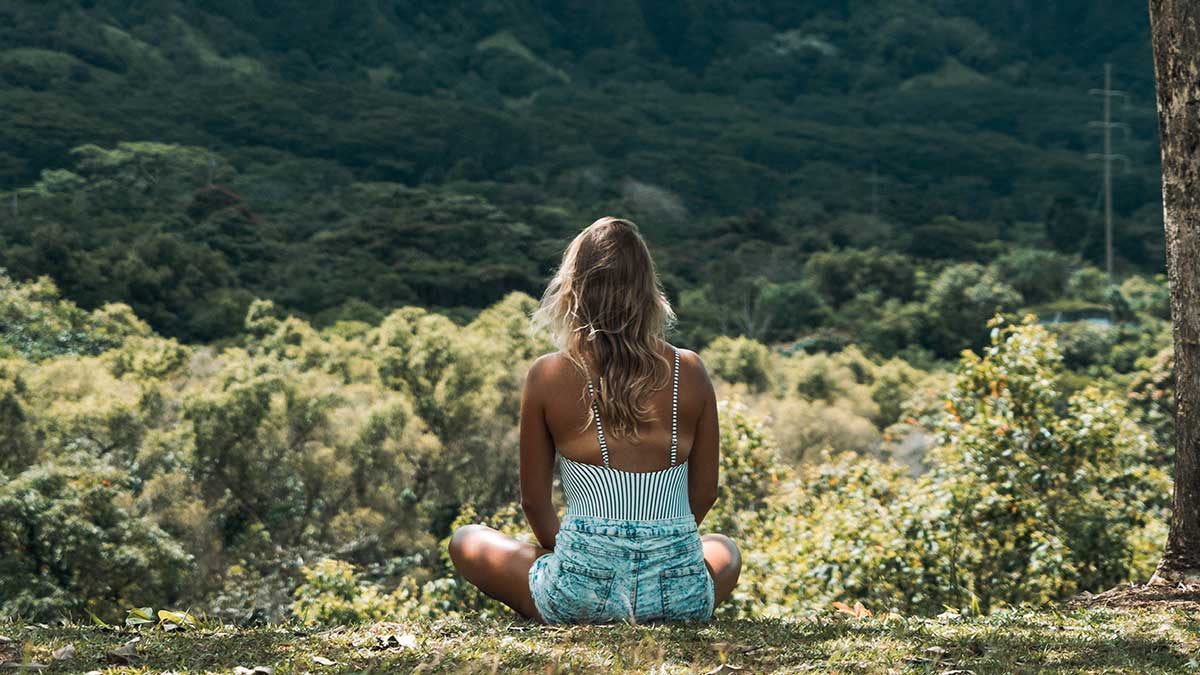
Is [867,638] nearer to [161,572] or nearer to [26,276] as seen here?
[161,572]

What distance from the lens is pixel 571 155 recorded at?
10131cm

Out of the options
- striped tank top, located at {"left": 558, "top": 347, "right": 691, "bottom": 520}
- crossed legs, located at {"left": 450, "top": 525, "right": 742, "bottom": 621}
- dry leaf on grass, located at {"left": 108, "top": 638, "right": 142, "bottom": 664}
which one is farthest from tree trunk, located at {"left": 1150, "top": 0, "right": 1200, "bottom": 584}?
dry leaf on grass, located at {"left": 108, "top": 638, "right": 142, "bottom": 664}

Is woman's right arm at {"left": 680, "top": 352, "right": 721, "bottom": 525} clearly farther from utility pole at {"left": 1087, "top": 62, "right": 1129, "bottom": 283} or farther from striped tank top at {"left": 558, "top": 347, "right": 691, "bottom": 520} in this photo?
utility pole at {"left": 1087, "top": 62, "right": 1129, "bottom": 283}

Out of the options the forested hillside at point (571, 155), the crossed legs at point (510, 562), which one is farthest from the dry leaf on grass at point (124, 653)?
the forested hillside at point (571, 155)

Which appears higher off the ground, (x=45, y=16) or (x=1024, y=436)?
(x=45, y=16)

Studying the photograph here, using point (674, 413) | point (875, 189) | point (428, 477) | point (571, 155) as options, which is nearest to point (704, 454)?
point (674, 413)

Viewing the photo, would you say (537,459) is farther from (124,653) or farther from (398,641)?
(124,653)

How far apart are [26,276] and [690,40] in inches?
3756

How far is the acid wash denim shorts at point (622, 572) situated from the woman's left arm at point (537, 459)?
0.57 ft

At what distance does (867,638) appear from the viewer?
3541mm

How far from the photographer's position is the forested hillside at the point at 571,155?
61.2 meters

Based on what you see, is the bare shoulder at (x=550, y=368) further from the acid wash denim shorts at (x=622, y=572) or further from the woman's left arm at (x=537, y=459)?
the acid wash denim shorts at (x=622, y=572)

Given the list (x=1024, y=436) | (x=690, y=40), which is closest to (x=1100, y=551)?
(x=1024, y=436)

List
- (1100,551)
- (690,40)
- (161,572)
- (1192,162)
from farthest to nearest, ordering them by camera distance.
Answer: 1. (690,40)
2. (161,572)
3. (1100,551)
4. (1192,162)
